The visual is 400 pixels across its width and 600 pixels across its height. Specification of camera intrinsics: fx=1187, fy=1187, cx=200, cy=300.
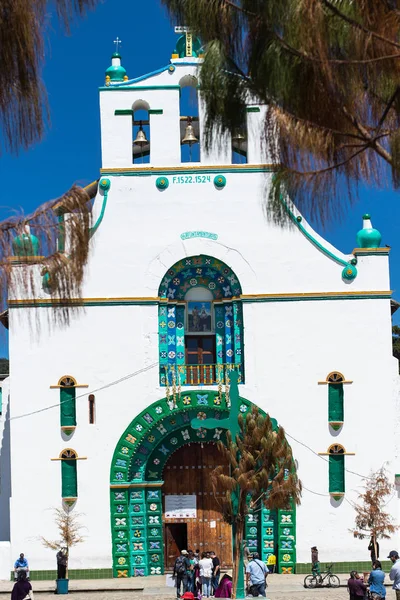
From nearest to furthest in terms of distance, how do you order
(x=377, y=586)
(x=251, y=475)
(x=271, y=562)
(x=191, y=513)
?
(x=377, y=586)
(x=251, y=475)
(x=271, y=562)
(x=191, y=513)

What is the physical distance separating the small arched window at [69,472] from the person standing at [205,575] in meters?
5.02

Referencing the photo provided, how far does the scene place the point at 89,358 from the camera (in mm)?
30953

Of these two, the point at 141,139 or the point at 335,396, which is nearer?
the point at 335,396

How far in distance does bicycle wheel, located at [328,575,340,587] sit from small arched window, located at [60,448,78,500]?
22.4ft

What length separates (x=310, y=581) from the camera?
93.7 ft

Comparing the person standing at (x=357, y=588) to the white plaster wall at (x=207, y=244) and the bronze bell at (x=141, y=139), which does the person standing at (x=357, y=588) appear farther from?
the bronze bell at (x=141, y=139)

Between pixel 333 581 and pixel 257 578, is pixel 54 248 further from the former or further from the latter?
pixel 333 581

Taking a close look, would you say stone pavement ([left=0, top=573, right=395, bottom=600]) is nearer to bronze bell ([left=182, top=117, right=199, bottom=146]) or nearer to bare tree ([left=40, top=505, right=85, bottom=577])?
bare tree ([left=40, top=505, right=85, bottom=577])

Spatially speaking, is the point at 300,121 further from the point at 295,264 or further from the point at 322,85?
the point at 295,264

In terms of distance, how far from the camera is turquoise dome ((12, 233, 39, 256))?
42.0ft

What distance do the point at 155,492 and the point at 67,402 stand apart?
3.28 meters

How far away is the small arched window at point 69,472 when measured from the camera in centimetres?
3061

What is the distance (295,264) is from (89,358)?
5946 mm

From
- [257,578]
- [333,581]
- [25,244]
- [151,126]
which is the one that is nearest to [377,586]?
[257,578]
